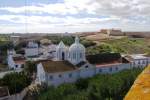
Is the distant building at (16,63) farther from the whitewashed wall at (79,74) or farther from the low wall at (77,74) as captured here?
the low wall at (77,74)

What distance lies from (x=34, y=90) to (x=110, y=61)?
10985 mm

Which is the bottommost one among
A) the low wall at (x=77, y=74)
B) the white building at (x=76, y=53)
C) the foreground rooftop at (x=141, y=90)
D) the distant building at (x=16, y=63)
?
the distant building at (x=16, y=63)

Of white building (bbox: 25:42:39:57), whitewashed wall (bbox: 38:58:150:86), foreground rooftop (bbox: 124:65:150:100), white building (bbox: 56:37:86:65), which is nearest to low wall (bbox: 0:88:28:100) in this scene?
whitewashed wall (bbox: 38:58:150:86)

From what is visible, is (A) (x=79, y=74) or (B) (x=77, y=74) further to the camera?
(A) (x=79, y=74)

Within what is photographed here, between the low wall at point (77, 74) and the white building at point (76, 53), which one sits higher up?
the white building at point (76, 53)

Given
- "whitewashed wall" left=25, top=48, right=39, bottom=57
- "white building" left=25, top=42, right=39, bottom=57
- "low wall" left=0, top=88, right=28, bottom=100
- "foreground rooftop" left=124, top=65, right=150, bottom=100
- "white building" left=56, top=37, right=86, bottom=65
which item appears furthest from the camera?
"whitewashed wall" left=25, top=48, right=39, bottom=57

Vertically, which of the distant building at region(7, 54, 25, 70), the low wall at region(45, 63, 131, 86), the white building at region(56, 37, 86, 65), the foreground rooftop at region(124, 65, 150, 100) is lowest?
the distant building at region(7, 54, 25, 70)

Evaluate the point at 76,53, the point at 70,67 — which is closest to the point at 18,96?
the point at 70,67

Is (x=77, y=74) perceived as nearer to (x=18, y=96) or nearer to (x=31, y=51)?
(x=18, y=96)

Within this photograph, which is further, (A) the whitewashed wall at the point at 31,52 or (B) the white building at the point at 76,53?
(A) the whitewashed wall at the point at 31,52

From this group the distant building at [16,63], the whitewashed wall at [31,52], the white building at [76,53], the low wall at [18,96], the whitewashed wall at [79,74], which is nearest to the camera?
the low wall at [18,96]

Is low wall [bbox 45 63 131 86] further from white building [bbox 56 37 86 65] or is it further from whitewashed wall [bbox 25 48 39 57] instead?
whitewashed wall [bbox 25 48 39 57]

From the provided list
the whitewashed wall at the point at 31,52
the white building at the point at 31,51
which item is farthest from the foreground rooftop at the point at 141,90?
the whitewashed wall at the point at 31,52

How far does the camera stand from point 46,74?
27.7m
